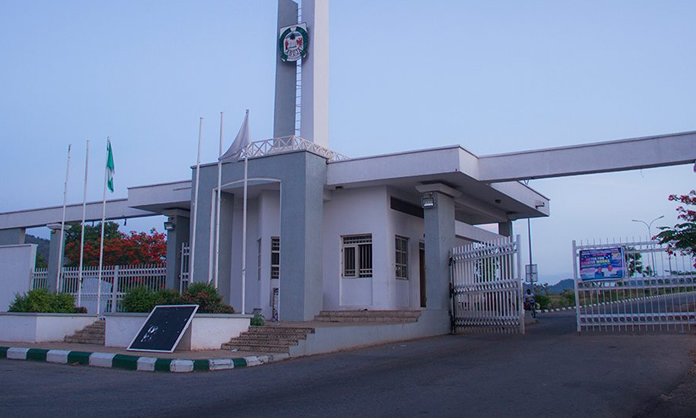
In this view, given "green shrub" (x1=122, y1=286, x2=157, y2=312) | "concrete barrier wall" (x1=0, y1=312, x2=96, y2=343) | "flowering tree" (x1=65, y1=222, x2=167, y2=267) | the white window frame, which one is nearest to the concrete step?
"green shrub" (x1=122, y1=286, x2=157, y2=312)

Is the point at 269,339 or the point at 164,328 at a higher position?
the point at 164,328

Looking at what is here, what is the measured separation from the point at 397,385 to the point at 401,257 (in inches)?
438

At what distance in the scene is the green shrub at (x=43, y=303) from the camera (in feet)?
53.5

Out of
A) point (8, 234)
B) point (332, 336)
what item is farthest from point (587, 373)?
point (8, 234)

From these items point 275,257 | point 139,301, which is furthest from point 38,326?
point 275,257

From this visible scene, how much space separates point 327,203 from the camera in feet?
62.4

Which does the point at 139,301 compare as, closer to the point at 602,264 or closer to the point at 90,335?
the point at 90,335

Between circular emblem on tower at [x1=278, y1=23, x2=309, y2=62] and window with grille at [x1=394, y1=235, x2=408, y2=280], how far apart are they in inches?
259

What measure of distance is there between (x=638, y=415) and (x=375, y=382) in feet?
11.3

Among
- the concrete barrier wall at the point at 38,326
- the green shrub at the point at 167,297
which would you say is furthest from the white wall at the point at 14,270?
the green shrub at the point at 167,297

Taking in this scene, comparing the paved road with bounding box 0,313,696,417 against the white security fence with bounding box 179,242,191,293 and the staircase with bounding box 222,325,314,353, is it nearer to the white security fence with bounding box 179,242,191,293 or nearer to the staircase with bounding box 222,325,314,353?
the staircase with bounding box 222,325,314,353

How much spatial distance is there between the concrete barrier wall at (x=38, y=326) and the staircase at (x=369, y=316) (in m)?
6.31

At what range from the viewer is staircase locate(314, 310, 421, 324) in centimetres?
1609

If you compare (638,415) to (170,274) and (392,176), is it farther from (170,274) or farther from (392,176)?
(170,274)
